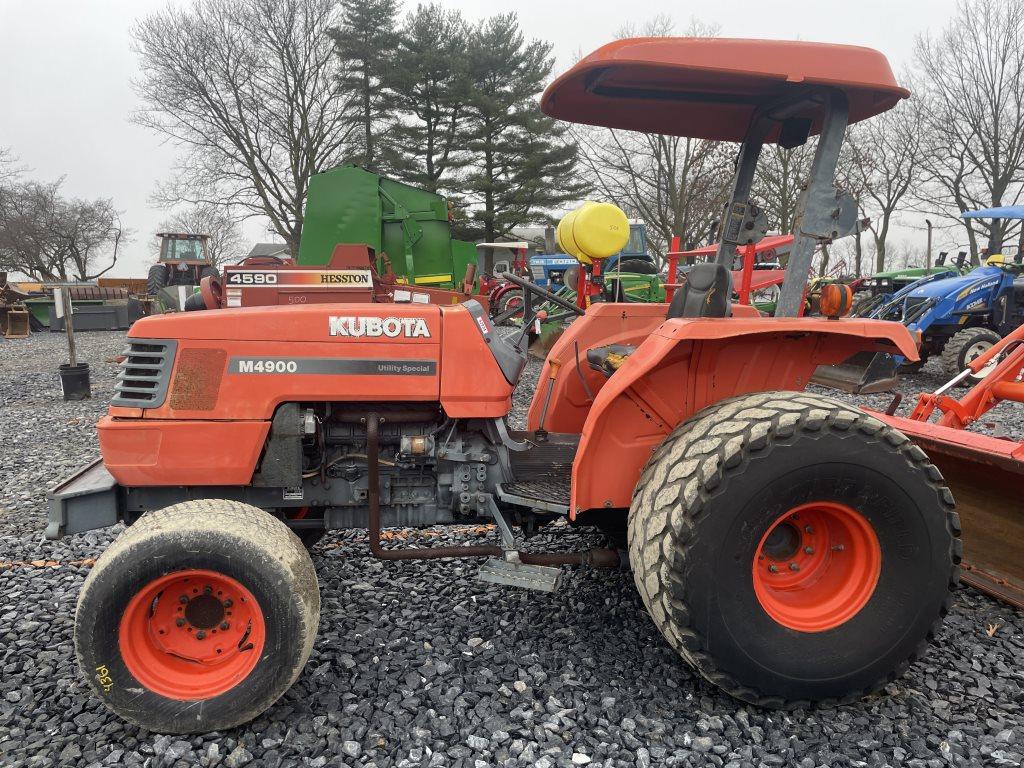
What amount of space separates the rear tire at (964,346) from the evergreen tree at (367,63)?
20.0 m

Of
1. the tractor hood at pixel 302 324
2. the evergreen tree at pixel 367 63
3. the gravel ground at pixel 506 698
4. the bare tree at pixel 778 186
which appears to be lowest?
the gravel ground at pixel 506 698

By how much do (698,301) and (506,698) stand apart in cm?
152

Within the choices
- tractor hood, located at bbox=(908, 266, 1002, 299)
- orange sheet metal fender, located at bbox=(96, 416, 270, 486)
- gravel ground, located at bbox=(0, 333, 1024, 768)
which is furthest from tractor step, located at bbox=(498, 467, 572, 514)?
tractor hood, located at bbox=(908, 266, 1002, 299)

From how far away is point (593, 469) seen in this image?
224 cm

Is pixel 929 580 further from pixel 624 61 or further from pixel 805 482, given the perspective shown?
pixel 624 61

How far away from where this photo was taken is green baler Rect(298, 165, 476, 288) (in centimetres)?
1191

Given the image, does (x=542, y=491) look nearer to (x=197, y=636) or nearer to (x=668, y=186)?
(x=197, y=636)

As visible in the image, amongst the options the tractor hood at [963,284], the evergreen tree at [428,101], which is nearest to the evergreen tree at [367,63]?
the evergreen tree at [428,101]

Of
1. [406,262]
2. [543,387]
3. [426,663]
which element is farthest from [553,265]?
[426,663]

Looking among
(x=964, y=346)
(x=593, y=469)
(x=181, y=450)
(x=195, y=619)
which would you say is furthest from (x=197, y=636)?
(x=964, y=346)

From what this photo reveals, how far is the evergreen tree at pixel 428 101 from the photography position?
23.7 metres

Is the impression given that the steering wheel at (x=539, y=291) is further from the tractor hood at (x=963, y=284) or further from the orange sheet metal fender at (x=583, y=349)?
the tractor hood at (x=963, y=284)

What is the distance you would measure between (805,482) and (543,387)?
1.40m

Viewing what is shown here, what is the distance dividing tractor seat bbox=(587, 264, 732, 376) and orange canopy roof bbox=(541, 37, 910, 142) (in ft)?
2.06
